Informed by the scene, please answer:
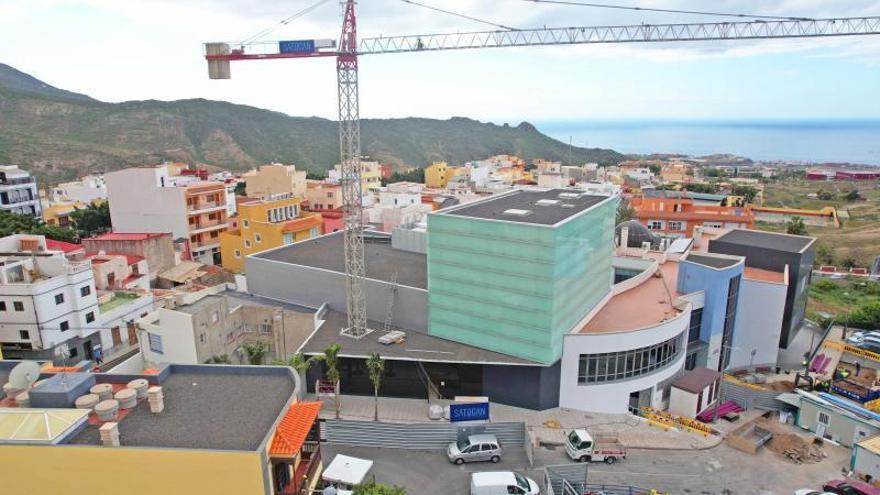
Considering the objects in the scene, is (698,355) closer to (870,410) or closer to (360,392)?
(870,410)

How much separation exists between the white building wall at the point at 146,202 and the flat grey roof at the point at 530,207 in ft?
141

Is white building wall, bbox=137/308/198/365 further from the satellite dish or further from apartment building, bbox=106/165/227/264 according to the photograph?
apartment building, bbox=106/165/227/264

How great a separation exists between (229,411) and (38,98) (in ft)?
618

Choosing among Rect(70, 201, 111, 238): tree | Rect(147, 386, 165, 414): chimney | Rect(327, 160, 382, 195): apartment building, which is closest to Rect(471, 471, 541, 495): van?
Rect(147, 386, 165, 414): chimney

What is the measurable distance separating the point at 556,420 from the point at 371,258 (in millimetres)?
21258

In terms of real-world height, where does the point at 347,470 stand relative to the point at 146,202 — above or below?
below

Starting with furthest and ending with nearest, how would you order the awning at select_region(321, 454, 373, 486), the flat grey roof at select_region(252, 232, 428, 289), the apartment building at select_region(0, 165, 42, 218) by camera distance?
the apartment building at select_region(0, 165, 42, 218) < the flat grey roof at select_region(252, 232, 428, 289) < the awning at select_region(321, 454, 373, 486)

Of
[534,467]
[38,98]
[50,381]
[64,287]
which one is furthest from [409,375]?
[38,98]

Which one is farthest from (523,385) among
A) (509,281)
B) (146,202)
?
(146,202)

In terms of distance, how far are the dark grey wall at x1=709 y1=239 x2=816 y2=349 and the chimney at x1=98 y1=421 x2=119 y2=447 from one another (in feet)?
155

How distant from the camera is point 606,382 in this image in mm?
34094

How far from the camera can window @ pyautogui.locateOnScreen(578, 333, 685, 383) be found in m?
33.7

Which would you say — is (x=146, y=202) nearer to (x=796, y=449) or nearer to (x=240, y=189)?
(x=240, y=189)

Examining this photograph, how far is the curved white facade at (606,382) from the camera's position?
109 feet
